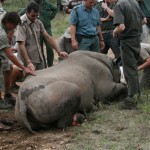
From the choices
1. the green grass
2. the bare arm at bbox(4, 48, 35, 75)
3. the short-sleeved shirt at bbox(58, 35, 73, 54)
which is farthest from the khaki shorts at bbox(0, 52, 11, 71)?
the green grass

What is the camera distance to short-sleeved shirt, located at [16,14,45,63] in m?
7.76

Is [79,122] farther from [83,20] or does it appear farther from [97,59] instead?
[83,20]

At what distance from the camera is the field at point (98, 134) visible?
5.59m

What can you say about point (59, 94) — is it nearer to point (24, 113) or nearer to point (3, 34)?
point (24, 113)

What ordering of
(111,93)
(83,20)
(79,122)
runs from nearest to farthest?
(79,122), (111,93), (83,20)

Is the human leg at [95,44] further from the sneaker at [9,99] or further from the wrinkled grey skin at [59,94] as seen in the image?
the sneaker at [9,99]

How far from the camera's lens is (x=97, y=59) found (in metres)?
7.84

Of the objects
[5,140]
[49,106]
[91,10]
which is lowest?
[5,140]

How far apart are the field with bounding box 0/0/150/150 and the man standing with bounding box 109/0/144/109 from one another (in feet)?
0.96

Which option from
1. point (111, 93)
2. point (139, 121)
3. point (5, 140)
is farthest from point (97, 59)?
point (5, 140)

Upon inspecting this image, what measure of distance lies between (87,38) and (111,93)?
1.31 metres

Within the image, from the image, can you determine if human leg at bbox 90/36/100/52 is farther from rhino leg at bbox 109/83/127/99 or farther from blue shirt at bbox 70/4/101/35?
rhino leg at bbox 109/83/127/99

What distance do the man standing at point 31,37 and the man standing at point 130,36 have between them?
1.16 metres

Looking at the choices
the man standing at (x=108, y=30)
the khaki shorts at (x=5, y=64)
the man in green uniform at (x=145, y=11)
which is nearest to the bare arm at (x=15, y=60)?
the khaki shorts at (x=5, y=64)
